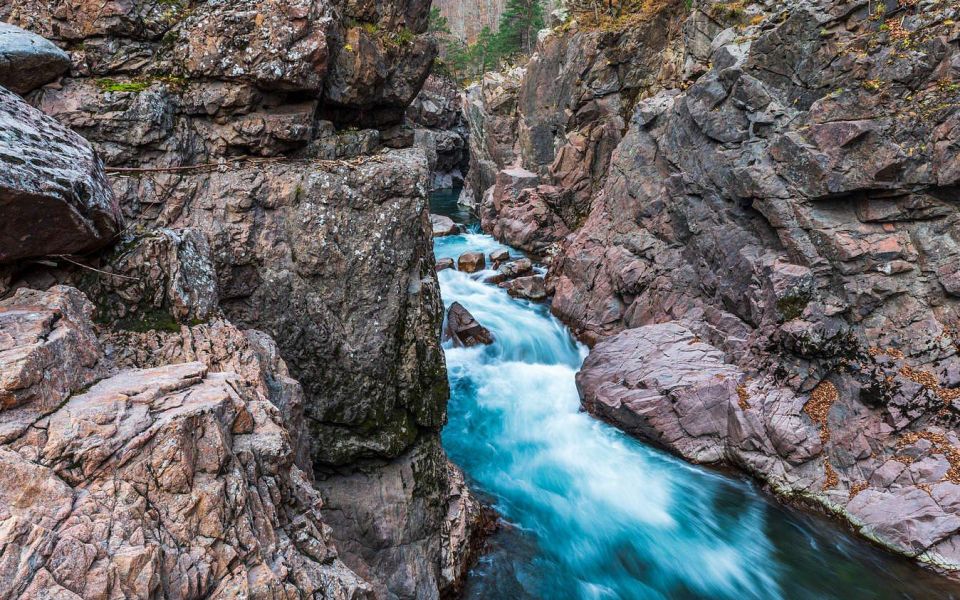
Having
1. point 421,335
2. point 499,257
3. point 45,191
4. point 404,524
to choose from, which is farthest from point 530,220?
point 45,191

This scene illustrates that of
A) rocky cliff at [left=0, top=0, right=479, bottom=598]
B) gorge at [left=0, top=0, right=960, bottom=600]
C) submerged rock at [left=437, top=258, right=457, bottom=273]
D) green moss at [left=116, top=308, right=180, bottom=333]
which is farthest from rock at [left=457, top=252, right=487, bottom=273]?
green moss at [left=116, top=308, right=180, bottom=333]

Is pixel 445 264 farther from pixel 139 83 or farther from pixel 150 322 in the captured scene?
pixel 150 322

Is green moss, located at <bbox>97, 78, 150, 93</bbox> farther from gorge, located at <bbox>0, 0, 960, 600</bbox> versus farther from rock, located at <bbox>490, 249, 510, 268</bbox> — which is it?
rock, located at <bbox>490, 249, 510, 268</bbox>

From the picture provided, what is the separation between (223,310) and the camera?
6.43 meters

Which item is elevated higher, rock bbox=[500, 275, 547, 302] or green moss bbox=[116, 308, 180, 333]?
green moss bbox=[116, 308, 180, 333]

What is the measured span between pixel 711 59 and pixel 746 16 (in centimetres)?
136

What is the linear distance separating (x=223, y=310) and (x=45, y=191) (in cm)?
294

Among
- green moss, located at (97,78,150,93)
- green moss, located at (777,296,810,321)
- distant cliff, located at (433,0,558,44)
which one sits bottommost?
green moss, located at (777,296,810,321)

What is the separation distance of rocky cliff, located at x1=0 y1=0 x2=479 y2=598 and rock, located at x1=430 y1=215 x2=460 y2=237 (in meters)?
18.8

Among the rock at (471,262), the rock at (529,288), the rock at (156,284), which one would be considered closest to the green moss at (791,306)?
the rock at (529,288)

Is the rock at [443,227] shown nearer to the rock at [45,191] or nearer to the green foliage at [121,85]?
the green foliage at [121,85]

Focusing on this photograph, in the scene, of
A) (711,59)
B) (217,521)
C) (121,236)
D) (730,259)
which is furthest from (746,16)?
(217,521)

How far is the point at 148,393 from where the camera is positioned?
11.8ft

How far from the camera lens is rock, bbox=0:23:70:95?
5.52 meters
